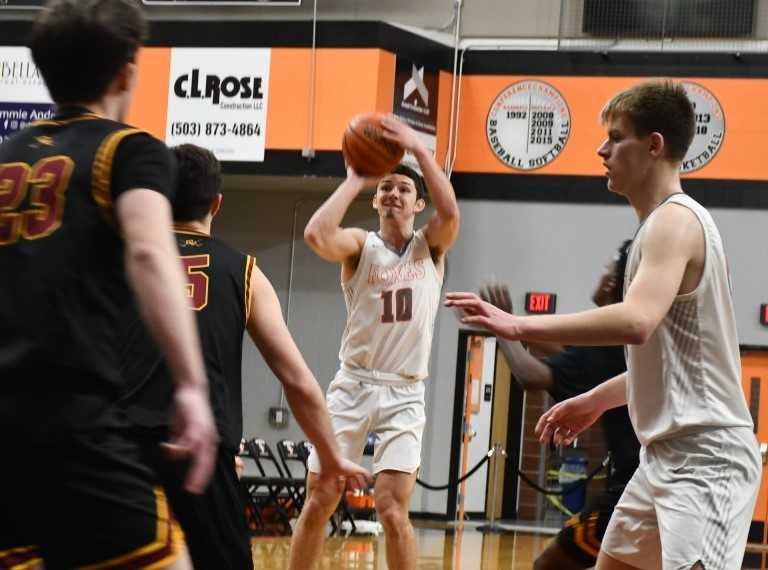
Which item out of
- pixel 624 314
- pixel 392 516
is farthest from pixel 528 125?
pixel 624 314

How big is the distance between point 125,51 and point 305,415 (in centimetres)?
123

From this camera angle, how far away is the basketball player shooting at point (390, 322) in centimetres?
654

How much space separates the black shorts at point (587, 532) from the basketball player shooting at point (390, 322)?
2012 millimetres

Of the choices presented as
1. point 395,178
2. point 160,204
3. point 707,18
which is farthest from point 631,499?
point 707,18

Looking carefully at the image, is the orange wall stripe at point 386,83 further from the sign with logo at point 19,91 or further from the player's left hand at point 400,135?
the player's left hand at point 400,135

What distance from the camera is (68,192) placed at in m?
2.52

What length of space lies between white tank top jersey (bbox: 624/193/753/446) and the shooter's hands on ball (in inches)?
23.0

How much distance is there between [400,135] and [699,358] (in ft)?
10.1

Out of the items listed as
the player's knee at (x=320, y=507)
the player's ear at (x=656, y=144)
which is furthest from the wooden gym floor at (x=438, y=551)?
the player's ear at (x=656, y=144)

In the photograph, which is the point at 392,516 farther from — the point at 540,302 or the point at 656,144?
the point at 540,302

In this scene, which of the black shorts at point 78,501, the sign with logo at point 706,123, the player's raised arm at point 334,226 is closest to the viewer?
the black shorts at point 78,501

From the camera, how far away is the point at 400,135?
6.42 metres

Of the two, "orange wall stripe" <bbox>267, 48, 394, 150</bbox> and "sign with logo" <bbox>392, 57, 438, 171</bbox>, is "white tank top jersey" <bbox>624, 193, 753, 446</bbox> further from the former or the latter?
"sign with logo" <bbox>392, 57, 438, 171</bbox>

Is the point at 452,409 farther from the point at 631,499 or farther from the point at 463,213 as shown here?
the point at 631,499
